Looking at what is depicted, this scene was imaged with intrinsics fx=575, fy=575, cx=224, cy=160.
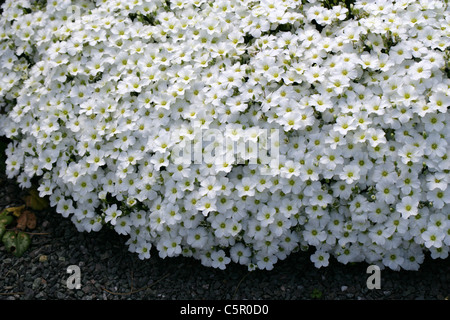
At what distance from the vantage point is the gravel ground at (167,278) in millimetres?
3629

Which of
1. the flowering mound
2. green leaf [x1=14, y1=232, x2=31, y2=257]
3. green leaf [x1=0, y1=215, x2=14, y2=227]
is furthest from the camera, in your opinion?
green leaf [x1=0, y1=215, x2=14, y2=227]

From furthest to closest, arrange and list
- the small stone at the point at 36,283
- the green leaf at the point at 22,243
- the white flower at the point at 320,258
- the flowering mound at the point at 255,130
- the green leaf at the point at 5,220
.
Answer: the green leaf at the point at 5,220
the green leaf at the point at 22,243
the small stone at the point at 36,283
the white flower at the point at 320,258
the flowering mound at the point at 255,130

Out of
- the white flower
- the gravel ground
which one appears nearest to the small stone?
the gravel ground

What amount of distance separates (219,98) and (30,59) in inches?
72.5

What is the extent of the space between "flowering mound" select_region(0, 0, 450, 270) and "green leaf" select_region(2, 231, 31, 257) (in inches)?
14.0

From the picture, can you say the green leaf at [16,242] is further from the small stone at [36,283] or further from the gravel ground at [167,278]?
the small stone at [36,283]

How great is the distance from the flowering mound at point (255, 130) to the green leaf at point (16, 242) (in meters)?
0.36

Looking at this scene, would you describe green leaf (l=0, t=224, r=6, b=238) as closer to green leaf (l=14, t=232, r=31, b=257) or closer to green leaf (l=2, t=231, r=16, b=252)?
green leaf (l=2, t=231, r=16, b=252)

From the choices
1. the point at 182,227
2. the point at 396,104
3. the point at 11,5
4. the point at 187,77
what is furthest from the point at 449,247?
the point at 11,5

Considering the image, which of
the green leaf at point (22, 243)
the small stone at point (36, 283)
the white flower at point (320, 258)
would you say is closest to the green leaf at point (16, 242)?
the green leaf at point (22, 243)

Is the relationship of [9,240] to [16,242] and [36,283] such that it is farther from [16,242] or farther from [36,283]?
[36,283]

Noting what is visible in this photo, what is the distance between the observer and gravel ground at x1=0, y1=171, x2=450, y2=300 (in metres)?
3.63

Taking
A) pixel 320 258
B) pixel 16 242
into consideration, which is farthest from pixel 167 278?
pixel 16 242

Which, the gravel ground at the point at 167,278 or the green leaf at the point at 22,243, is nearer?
the gravel ground at the point at 167,278
